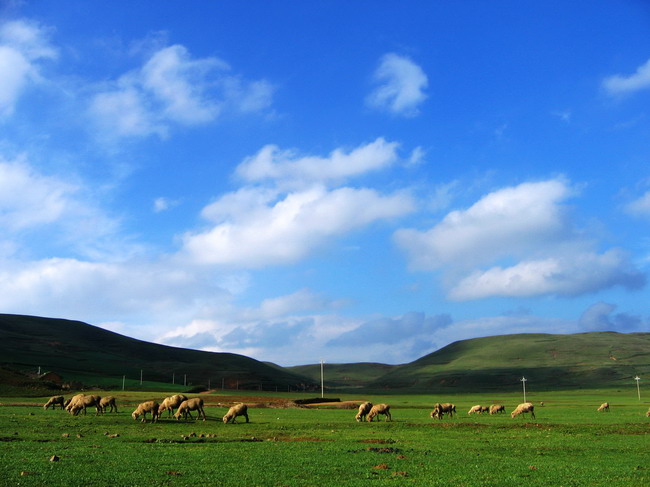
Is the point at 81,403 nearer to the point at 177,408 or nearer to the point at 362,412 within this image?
the point at 177,408

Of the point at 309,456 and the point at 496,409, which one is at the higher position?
the point at 309,456

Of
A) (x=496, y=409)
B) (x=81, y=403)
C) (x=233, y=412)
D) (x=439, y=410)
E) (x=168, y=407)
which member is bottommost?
(x=496, y=409)

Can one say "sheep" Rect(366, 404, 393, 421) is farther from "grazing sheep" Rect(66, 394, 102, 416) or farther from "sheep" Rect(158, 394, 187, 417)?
"grazing sheep" Rect(66, 394, 102, 416)

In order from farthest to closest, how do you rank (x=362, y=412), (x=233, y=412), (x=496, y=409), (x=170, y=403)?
(x=496, y=409) → (x=362, y=412) → (x=170, y=403) → (x=233, y=412)

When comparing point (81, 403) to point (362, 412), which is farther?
point (362, 412)

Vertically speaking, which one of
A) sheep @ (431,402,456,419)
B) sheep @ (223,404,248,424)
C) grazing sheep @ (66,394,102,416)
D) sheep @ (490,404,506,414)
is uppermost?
grazing sheep @ (66,394,102,416)

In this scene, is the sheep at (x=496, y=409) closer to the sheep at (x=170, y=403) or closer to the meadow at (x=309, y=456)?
the meadow at (x=309, y=456)

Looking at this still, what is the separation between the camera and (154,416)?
142ft

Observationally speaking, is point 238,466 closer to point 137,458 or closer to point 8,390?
point 137,458

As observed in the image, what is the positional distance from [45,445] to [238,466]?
11221 millimetres

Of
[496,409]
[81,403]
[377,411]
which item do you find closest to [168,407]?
[81,403]

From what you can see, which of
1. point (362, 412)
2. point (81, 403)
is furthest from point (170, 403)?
point (362, 412)

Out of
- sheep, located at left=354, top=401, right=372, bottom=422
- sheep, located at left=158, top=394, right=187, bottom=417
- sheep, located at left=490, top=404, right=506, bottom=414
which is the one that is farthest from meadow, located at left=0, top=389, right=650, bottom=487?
sheep, located at left=490, top=404, right=506, bottom=414

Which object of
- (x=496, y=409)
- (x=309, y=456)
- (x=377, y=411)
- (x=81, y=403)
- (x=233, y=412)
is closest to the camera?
(x=309, y=456)
